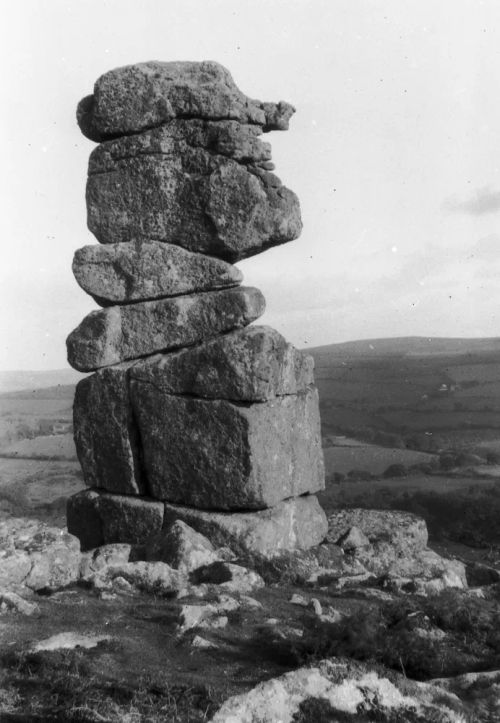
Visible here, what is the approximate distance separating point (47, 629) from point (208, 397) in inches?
236

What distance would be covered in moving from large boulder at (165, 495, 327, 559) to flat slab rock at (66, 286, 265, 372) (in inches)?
120

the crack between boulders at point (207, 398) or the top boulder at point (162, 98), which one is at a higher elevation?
the top boulder at point (162, 98)

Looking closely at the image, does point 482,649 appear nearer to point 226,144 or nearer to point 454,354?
point 226,144

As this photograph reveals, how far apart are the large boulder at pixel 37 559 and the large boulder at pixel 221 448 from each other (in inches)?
108

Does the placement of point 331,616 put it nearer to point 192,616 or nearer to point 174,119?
point 192,616

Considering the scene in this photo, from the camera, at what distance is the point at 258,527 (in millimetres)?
13570

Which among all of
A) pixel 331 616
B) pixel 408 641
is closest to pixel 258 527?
pixel 331 616

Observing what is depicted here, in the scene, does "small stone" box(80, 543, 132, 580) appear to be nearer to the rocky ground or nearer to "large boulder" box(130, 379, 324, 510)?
the rocky ground

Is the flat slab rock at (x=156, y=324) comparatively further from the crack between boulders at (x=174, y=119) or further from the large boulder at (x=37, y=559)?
the large boulder at (x=37, y=559)

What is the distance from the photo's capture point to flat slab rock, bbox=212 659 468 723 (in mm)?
6129

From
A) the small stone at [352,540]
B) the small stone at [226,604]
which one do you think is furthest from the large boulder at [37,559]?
the small stone at [352,540]

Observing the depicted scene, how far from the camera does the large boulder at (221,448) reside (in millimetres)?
13531

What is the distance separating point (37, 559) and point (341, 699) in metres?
5.89

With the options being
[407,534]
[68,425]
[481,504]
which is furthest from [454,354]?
[407,534]
